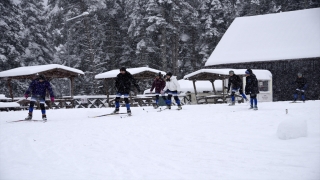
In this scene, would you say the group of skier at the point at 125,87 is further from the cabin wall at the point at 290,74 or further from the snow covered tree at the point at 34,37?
the snow covered tree at the point at 34,37

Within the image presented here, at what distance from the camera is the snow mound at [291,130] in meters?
6.17

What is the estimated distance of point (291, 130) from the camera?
6.21 m

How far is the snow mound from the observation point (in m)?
6.17

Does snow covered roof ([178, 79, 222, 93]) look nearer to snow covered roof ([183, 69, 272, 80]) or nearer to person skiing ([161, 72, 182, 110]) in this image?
snow covered roof ([183, 69, 272, 80])

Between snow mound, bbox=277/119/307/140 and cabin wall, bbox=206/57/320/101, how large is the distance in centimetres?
1917

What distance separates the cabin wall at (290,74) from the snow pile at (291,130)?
19.2 m

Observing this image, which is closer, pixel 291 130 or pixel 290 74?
pixel 291 130

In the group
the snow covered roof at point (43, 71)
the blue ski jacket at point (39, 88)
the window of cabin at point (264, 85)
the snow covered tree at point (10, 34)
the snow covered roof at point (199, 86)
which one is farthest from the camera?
the snow covered roof at point (199, 86)

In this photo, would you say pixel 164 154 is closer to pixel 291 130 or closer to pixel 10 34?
pixel 291 130

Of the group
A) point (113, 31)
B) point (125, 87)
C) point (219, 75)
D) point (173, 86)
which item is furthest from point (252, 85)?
point (113, 31)

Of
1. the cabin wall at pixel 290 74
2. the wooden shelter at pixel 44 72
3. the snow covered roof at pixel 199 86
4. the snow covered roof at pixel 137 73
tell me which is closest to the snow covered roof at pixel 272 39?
the cabin wall at pixel 290 74

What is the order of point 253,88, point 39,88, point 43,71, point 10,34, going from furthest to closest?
point 10,34 < point 43,71 < point 253,88 < point 39,88

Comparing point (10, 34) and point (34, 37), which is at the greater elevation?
point (34, 37)

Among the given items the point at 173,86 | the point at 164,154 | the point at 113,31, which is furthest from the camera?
the point at 113,31
